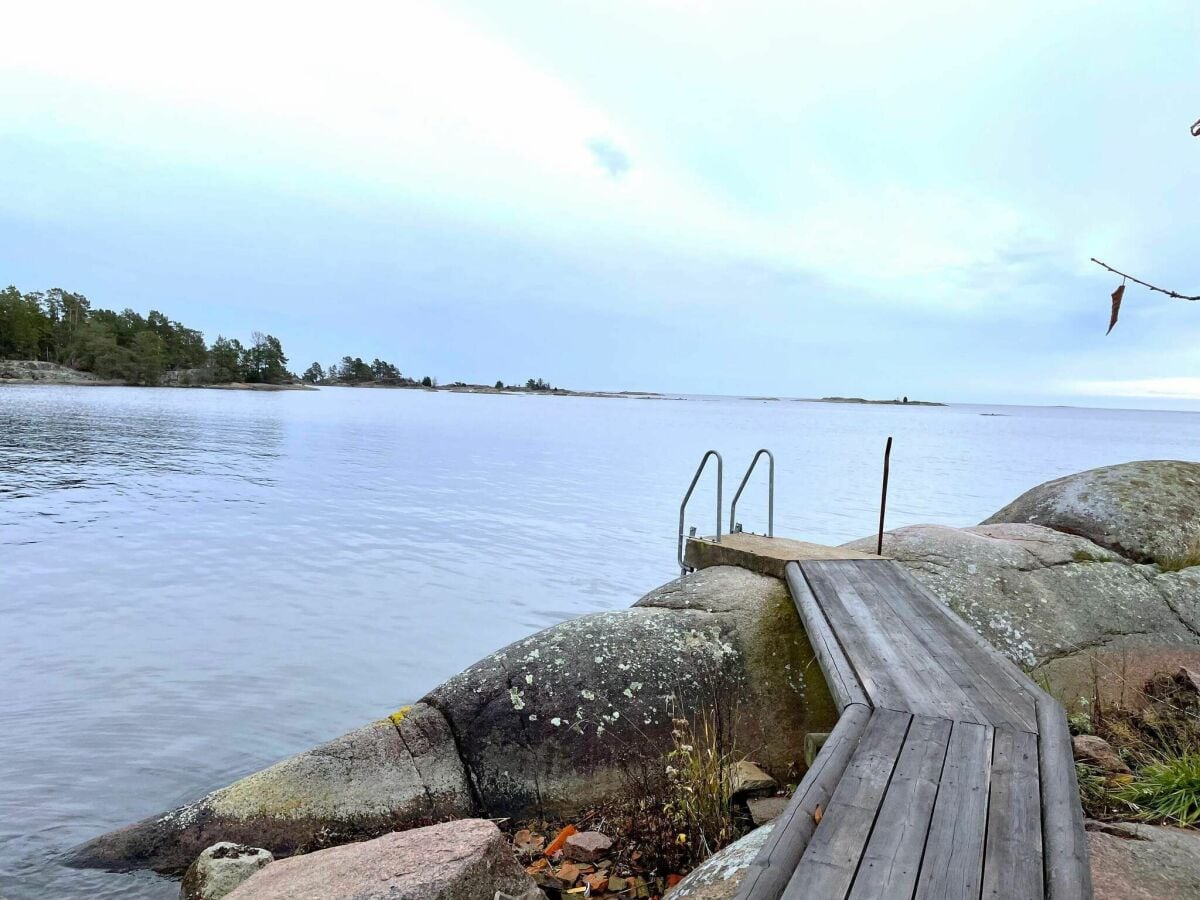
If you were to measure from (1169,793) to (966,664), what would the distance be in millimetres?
1169

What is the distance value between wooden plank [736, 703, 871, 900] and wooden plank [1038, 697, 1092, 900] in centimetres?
76

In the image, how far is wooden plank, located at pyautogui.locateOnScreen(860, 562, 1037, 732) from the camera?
3.84 m

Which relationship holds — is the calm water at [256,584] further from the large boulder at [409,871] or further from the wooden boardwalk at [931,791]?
the wooden boardwalk at [931,791]

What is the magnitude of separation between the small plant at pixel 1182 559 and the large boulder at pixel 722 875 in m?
6.60

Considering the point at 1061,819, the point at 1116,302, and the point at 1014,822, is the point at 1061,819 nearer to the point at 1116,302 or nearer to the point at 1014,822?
the point at 1014,822

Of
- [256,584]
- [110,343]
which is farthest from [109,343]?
[256,584]

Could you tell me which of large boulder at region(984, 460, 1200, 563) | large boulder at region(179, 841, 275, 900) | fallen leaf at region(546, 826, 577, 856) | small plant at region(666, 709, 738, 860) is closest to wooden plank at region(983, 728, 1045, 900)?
small plant at region(666, 709, 738, 860)

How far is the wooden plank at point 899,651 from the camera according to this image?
391 centimetres

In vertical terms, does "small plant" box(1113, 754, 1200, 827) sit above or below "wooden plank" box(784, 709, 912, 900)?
below

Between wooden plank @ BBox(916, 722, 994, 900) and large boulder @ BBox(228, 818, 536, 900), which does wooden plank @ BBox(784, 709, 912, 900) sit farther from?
large boulder @ BBox(228, 818, 536, 900)

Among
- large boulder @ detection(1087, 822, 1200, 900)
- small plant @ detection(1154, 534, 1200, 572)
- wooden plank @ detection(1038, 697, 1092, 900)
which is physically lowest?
large boulder @ detection(1087, 822, 1200, 900)

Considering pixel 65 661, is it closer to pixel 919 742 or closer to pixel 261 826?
pixel 261 826

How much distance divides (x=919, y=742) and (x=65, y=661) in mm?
10196

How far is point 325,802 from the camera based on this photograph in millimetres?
4957
